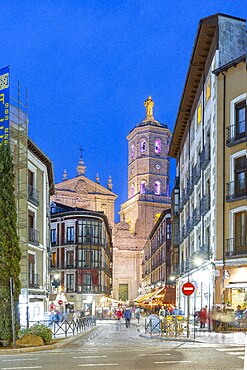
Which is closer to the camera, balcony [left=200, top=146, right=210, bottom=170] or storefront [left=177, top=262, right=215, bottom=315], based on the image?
storefront [left=177, top=262, right=215, bottom=315]

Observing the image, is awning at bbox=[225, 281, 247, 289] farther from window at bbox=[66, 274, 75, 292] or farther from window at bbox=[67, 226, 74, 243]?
window at bbox=[67, 226, 74, 243]

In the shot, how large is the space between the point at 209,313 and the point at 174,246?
98.8ft

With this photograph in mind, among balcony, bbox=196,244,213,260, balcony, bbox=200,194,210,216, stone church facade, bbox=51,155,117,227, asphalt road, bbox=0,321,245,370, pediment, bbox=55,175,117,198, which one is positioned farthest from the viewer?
pediment, bbox=55,175,117,198

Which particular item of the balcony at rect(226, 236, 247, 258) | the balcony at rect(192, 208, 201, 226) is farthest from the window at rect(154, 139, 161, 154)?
the balcony at rect(226, 236, 247, 258)

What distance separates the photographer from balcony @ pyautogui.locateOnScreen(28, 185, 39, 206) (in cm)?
4162

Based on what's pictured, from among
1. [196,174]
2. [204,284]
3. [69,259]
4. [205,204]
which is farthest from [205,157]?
[69,259]

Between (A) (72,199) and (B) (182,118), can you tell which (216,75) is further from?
(A) (72,199)

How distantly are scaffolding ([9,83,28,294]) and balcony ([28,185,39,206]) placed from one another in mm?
1288

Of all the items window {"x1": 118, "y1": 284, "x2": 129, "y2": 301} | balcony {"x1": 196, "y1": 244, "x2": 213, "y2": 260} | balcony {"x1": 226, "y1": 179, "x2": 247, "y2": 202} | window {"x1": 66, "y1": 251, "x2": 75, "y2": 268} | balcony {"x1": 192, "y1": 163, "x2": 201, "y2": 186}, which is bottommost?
window {"x1": 118, "y1": 284, "x2": 129, "y2": 301}

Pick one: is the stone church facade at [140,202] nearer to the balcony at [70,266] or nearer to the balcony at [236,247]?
the balcony at [70,266]

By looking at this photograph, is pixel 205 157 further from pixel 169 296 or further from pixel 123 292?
pixel 123 292

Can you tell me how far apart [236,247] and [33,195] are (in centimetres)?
1597

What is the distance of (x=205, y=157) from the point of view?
127 feet

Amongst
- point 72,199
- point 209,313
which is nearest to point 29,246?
point 209,313
